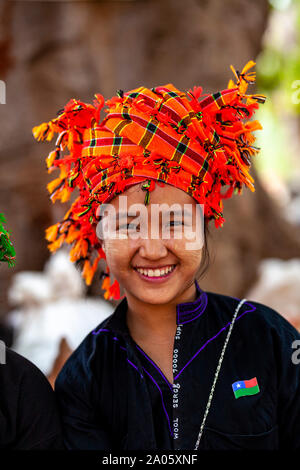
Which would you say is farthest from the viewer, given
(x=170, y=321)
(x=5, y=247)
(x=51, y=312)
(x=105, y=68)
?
(x=105, y=68)

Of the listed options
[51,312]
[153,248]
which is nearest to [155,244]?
[153,248]

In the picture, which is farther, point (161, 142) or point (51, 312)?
point (51, 312)

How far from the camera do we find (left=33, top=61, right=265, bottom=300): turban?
1.60 meters

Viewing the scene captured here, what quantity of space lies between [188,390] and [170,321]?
244mm

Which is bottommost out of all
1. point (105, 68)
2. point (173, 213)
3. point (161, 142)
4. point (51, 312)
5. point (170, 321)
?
point (51, 312)

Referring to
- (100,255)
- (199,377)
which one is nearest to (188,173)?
(100,255)

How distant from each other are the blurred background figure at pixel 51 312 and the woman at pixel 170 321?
5.12ft

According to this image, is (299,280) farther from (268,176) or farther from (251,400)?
(268,176)

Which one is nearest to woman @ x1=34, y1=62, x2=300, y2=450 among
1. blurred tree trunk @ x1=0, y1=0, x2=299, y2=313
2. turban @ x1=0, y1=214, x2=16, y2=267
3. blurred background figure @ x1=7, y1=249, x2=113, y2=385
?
turban @ x1=0, y1=214, x2=16, y2=267

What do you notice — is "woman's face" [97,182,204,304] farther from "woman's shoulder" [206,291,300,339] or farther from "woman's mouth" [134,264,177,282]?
"woman's shoulder" [206,291,300,339]

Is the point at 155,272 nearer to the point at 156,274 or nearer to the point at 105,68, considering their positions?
the point at 156,274

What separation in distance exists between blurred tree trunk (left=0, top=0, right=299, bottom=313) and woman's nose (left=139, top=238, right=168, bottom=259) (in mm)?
2854

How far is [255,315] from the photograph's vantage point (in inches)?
69.6

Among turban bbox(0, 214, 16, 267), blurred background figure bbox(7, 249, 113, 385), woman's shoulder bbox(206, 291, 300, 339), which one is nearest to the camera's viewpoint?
turban bbox(0, 214, 16, 267)
